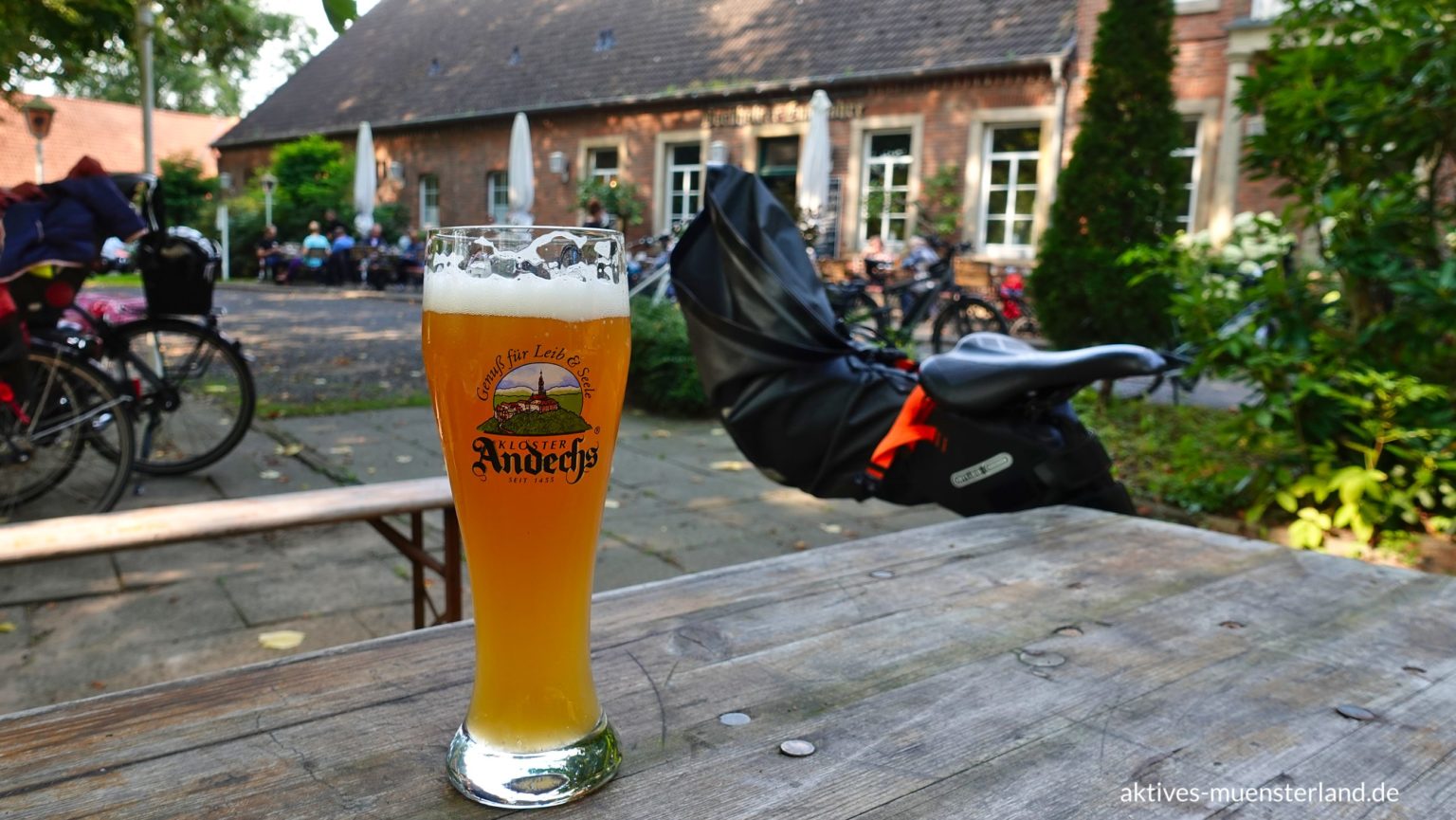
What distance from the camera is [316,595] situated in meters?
3.11

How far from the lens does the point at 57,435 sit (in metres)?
3.59

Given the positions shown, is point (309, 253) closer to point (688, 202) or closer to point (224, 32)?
point (688, 202)

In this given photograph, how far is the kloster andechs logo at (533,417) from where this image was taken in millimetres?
755

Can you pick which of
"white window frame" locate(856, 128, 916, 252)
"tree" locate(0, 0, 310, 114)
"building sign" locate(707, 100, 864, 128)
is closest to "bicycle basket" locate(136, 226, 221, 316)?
"tree" locate(0, 0, 310, 114)

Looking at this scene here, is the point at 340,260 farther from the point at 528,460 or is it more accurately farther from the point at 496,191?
the point at 528,460

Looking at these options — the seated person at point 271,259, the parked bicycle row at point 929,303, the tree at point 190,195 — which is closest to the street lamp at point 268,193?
the seated person at point 271,259

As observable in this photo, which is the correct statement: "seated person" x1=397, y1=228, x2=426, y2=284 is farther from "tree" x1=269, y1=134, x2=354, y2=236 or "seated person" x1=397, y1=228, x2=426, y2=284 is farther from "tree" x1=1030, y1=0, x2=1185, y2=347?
"tree" x1=1030, y1=0, x2=1185, y2=347

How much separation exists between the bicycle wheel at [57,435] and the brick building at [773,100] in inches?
429

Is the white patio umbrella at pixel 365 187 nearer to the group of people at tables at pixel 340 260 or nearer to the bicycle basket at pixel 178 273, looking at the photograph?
the group of people at tables at pixel 340 260

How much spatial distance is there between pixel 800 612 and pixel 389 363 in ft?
26.7

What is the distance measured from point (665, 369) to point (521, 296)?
5725 mm

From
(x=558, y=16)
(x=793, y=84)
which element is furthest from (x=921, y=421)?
(x=558, y=16)

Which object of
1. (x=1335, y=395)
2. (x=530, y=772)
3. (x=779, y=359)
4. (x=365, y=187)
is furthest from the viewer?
(x=365, y=187)

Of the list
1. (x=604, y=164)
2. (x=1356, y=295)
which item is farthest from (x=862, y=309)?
(x=604, y=164)
